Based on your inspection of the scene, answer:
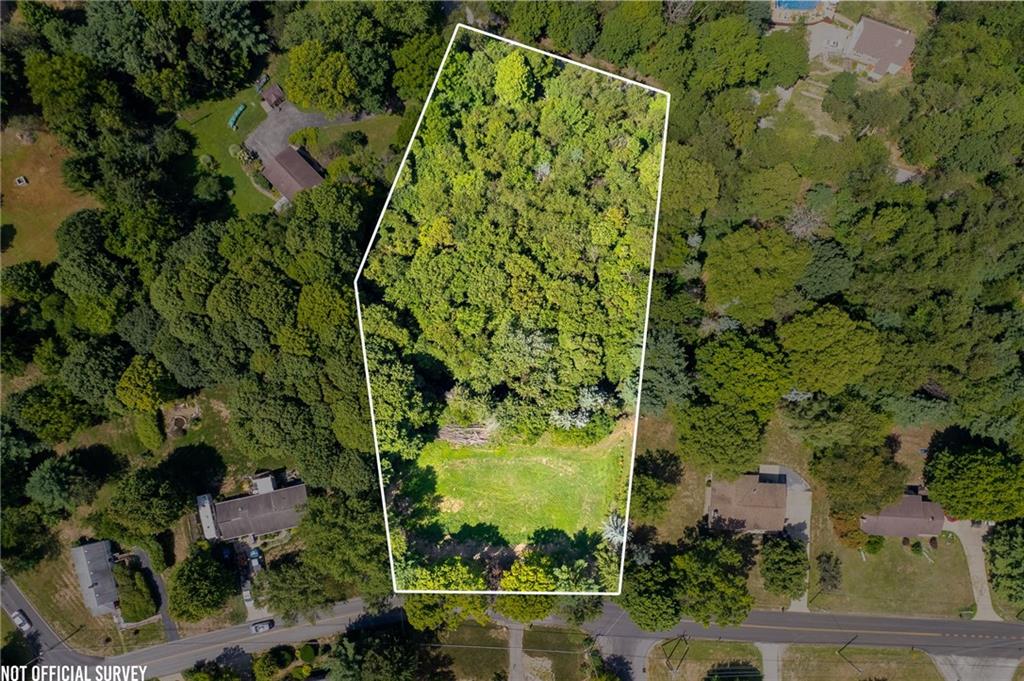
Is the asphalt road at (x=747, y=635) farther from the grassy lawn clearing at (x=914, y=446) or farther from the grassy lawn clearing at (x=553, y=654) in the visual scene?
the grassy lawn clearing at (x=914, y=446)

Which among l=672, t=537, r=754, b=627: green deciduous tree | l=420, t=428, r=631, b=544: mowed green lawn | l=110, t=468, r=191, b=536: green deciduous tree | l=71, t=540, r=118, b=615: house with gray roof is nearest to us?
l=420, t=428, r=631, b=544: mowed green lawn

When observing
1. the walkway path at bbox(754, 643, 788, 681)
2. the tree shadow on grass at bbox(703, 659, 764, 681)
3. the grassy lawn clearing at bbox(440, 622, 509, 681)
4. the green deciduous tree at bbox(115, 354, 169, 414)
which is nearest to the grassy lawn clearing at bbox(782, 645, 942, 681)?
the walkway path at bbox(754, 643, 788, 681)

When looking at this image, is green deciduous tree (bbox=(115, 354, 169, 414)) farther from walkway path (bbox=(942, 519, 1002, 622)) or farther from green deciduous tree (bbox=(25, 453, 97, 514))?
walkway path (bbox=(942, 519, 1002, 622))

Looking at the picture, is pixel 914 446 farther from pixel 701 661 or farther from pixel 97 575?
pixel 97 575

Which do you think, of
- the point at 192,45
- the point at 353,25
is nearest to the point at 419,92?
the point at 353,25

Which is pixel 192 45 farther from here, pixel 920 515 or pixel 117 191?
pixel 920 515

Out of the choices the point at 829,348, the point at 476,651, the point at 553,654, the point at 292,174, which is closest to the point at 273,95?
the point at 292,174

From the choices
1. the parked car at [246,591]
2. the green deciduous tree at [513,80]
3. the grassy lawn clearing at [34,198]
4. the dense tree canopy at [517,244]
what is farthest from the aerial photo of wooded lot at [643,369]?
the green deciduous tree at [513,80]
